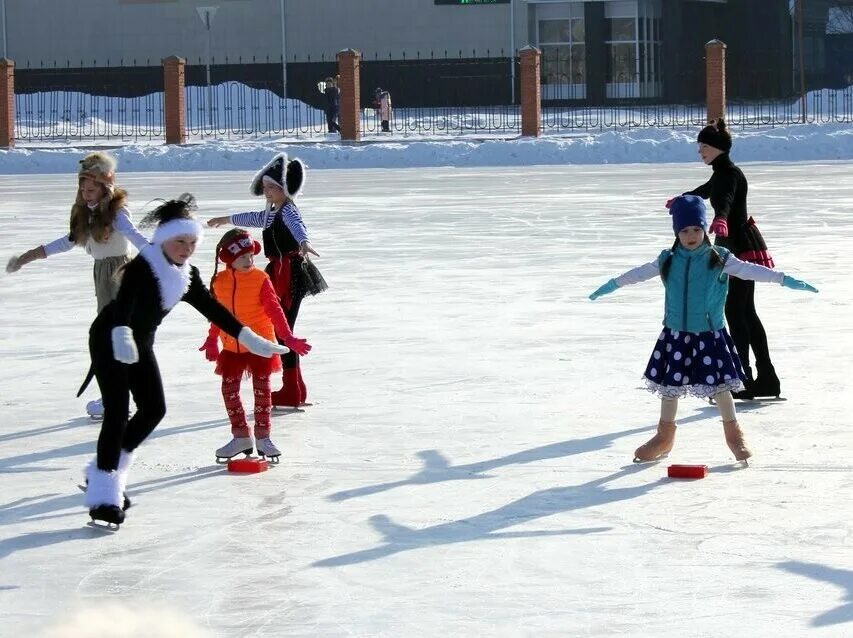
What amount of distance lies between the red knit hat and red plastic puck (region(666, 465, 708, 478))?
2178mm

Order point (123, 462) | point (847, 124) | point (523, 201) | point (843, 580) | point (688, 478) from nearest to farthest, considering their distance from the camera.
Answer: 1. point (843, 580)
2. point (123, 462)
3. point (688, 478)
4. point (523, 201)
5. point (847, 124)

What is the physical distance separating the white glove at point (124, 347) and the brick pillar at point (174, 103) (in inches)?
1354

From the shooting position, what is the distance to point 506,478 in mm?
7027

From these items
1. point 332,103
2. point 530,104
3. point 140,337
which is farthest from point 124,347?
point 332,103

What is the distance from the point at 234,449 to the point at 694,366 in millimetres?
2148

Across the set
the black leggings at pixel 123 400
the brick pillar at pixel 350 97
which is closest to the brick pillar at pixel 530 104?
the brick pillar at pixel 350 97

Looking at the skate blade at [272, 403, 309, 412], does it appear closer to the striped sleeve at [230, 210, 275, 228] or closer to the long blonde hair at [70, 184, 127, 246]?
the striped sleeve at [230, 210, 275, 228]

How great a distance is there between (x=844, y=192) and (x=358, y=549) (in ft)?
61.7

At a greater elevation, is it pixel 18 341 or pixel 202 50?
pixel 202 50

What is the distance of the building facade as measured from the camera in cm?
4900

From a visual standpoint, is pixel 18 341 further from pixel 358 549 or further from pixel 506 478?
pixel 358 549

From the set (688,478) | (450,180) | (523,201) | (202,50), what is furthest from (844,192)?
(202,50)

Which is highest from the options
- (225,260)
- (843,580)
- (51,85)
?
(51,85)

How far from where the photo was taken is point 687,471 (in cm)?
695
